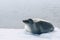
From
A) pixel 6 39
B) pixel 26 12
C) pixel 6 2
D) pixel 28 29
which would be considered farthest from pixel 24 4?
pixel 6 39

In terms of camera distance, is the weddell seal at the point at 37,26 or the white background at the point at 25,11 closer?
the weddell seal at the point at 37,26

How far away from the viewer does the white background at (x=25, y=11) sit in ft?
5.84

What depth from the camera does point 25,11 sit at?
1788mm

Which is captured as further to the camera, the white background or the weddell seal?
the white background

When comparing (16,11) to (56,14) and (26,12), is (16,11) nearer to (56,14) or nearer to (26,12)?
(26,12)

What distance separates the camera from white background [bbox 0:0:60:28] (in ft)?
5.84

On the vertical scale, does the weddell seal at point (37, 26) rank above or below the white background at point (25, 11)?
below

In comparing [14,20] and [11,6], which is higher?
[11,6]

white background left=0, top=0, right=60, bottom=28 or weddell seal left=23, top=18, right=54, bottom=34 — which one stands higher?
white background left=0, top=0, right=60, bottom=28

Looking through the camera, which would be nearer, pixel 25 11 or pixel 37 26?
pixel 37 26

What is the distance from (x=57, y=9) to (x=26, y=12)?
0.46 m

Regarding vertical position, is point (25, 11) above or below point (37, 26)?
above

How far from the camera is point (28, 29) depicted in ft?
2.76

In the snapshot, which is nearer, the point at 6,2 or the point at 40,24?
the point at 40,24
